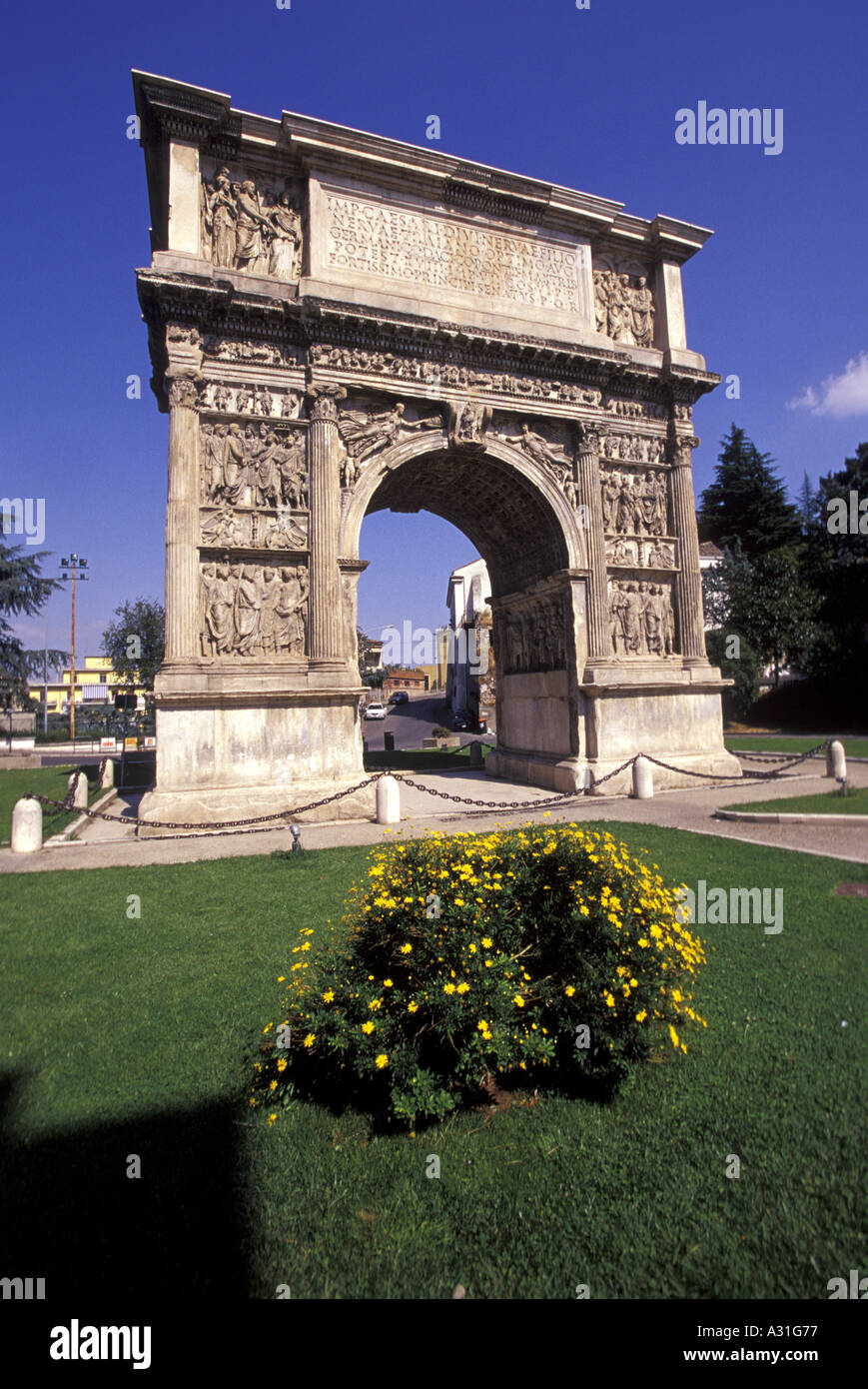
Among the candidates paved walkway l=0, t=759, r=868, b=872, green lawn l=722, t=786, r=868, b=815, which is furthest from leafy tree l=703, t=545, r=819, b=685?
green lawn l=722, t=786, r=868, b=815

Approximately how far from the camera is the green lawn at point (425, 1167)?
249 centimetres

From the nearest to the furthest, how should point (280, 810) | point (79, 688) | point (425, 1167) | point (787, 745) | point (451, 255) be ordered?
1. point (425, 1167)
2. point (280, 810)
3. point (451, 255)
4. point (787, 745)
5. point (79, 688)

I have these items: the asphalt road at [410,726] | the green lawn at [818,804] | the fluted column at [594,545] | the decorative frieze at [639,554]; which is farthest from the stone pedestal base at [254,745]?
the asphalt road at [410,726]

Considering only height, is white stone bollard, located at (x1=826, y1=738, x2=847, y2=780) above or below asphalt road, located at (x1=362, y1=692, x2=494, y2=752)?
above

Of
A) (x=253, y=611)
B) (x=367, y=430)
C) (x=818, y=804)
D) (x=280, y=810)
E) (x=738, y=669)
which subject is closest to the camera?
(x=818, y=804)

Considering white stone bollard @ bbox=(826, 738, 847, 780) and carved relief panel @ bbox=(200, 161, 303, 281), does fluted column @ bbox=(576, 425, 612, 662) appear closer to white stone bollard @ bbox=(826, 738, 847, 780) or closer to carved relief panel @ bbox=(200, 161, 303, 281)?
white stone bollard @ bbox=(826, 738, 847, 780)

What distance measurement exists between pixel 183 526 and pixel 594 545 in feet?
29.3

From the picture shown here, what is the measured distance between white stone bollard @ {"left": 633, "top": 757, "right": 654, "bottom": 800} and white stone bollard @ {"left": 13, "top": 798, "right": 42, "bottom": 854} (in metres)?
10.8

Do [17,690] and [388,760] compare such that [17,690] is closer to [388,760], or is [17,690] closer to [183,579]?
[388,760]

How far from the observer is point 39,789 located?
1855 centimetres

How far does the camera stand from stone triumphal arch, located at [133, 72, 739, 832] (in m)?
12.5

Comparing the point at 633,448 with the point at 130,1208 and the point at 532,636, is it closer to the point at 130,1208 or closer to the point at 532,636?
the point at 532,636

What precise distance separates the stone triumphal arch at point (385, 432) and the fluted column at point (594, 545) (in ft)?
0.22

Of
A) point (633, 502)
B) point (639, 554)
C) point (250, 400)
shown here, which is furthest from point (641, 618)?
point (250, 400)
